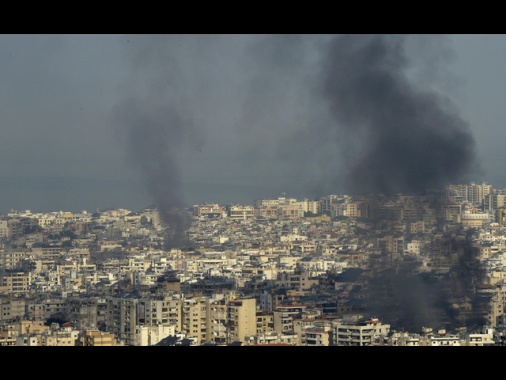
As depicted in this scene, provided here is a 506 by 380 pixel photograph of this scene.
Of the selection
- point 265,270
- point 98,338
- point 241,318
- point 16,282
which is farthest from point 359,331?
point 16,282

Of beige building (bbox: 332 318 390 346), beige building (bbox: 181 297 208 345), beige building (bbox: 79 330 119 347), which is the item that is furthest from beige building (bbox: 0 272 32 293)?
beige building (bbox: 332 318 390 346)

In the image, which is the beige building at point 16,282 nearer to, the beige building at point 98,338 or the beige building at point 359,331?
→ the beige building at point 98,338

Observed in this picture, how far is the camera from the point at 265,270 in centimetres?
1623

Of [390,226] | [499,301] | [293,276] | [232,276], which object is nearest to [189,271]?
[232,276]

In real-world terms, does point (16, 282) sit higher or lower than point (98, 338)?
higher

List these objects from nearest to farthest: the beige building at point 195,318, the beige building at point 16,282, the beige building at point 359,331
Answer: the beige building at point 359,331, the beige building at point 195,318, the beige building at point 16,282

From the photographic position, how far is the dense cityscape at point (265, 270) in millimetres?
13125

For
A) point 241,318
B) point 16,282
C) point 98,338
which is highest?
point 16,282

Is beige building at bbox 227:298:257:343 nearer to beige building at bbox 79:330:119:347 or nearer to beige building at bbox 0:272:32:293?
beige building at bbox 79:330:119:347

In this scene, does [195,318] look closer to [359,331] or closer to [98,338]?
[98,338]

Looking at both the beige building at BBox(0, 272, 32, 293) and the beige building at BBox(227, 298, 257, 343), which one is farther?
the beige building at BBox(0, 272, 32, 293)

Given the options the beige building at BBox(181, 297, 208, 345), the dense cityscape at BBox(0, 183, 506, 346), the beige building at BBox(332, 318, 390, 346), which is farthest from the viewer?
the dense cityscape at BBox(0, 183, 506, 346)

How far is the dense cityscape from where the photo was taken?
13125 mm

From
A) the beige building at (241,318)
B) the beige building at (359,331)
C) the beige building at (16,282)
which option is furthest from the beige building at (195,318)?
the beige building at (16,282)
